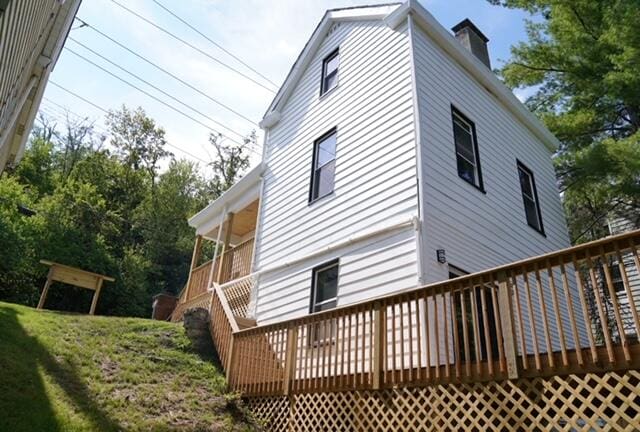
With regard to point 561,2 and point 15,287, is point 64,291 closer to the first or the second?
point 15,287

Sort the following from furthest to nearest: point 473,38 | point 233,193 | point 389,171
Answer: point 233,193 → point 473,38 → point 389,171

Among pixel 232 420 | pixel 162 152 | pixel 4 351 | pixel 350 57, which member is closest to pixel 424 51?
pixel 350 57

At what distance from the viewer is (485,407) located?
3801 millimetres

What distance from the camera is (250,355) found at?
663 cm

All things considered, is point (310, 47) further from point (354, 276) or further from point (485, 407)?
point (485, 407)

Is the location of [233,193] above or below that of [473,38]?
below

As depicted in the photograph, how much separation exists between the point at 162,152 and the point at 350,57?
2576 centimetres

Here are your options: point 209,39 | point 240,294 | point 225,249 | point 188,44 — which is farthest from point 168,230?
point 240,294

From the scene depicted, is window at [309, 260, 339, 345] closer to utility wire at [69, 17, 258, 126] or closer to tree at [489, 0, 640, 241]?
utility wire at [69, 17, 258, 126]

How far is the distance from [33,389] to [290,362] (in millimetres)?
3044

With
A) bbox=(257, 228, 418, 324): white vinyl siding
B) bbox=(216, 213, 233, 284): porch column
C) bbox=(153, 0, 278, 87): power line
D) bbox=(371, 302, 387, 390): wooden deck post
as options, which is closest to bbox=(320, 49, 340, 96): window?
bbox=(153, 0, 278, 87): power line

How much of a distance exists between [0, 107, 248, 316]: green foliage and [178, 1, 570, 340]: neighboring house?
763 cm

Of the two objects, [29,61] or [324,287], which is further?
[324,287]

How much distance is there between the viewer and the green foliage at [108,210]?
15.1 metres
